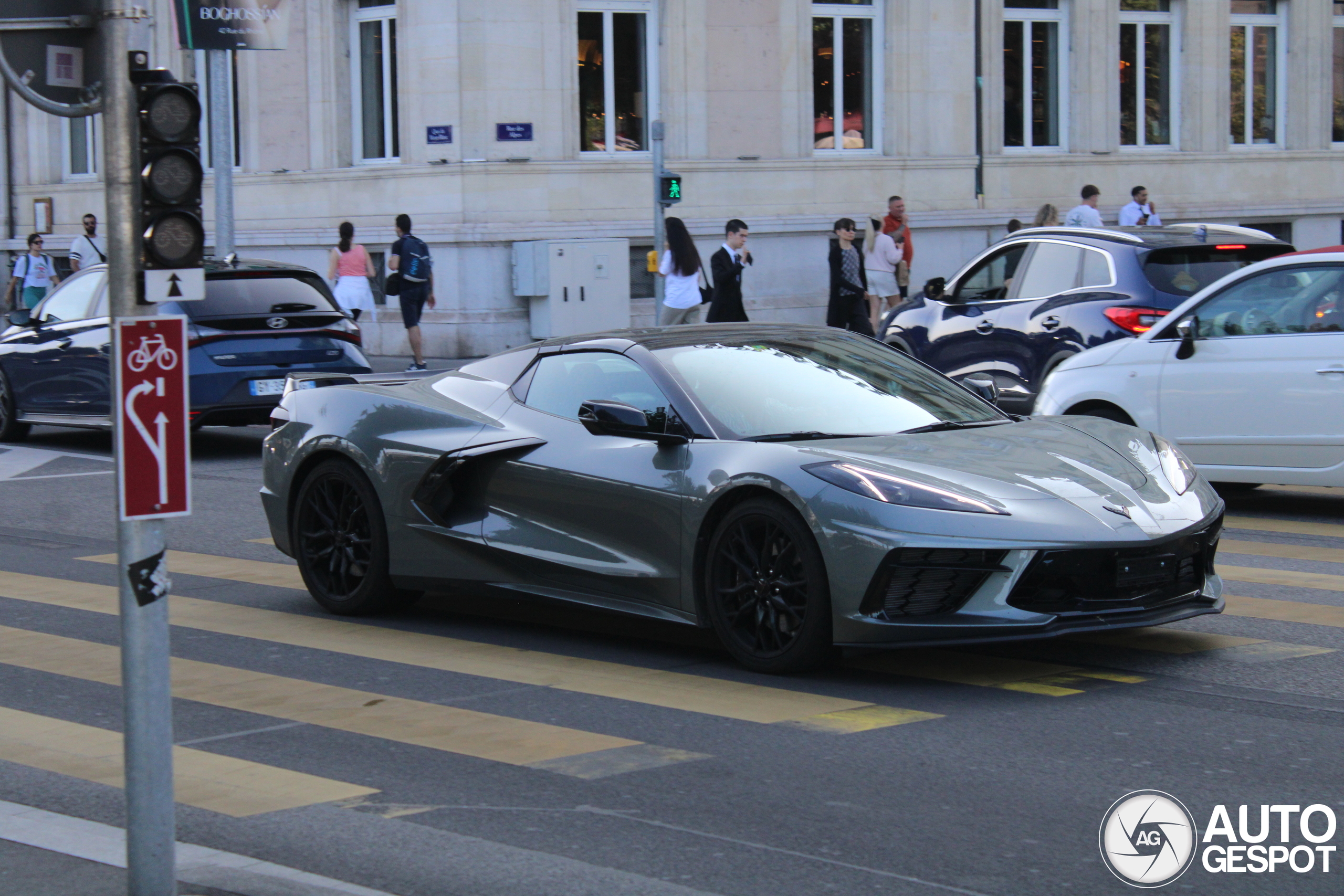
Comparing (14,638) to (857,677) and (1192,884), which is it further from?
(1192,884)

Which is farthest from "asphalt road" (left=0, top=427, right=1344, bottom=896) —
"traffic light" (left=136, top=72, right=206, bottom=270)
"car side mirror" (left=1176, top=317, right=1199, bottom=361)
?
"car side mirror" (left=1176, top=317, right=1199, bottom=361)

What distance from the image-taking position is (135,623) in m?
4.14

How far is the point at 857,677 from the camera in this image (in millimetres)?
6613

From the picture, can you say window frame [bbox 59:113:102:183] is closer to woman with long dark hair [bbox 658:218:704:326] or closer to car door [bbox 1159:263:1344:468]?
woman with long dark hair [bbox 658:218:704:326]

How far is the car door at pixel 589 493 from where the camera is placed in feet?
22.7

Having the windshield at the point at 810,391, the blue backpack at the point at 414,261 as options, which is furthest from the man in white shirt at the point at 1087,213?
the windshield at the point at 810,391

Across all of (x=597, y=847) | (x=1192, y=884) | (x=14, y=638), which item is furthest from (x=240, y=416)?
(x=1192, y=884)

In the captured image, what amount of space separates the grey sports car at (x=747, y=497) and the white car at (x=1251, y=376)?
305 cm

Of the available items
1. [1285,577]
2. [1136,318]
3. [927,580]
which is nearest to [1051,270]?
[1136,318]

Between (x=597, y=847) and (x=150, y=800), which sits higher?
(x=150, y=800)

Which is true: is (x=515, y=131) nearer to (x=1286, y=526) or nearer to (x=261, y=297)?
(x=261, y=297)

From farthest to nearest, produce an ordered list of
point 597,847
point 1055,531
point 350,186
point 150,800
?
point 350,186, point 1055,531, point 597,847, point 150,800

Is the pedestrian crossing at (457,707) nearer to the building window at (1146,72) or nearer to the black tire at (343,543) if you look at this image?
the black tire at (343,543)

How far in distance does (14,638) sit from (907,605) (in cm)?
406
